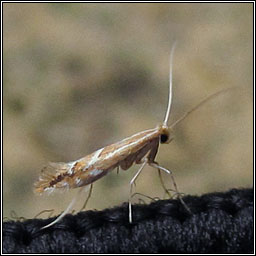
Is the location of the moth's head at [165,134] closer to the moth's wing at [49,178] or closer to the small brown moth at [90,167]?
the small brown moth at [90,167]

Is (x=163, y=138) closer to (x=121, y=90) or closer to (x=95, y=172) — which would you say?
(x=95, y=172)

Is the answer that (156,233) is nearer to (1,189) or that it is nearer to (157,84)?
(1,189)

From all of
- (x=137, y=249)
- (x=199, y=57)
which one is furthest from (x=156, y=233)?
(x=199, y=57)

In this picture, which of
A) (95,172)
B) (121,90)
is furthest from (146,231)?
(121,90)

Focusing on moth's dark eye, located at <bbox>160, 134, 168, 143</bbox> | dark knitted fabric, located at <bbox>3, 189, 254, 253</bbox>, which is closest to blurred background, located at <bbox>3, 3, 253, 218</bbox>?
moth's dark eye, located at <bbox>160, 134, 168, 143</bbox>

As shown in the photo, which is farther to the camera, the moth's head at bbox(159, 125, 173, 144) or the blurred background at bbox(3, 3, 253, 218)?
the blurred background at bbox(3, 3, 253, 218)

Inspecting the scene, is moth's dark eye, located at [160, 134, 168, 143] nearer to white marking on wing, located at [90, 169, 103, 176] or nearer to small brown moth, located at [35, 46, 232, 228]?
small brown moth, located at [35, 46, 232, 228]
